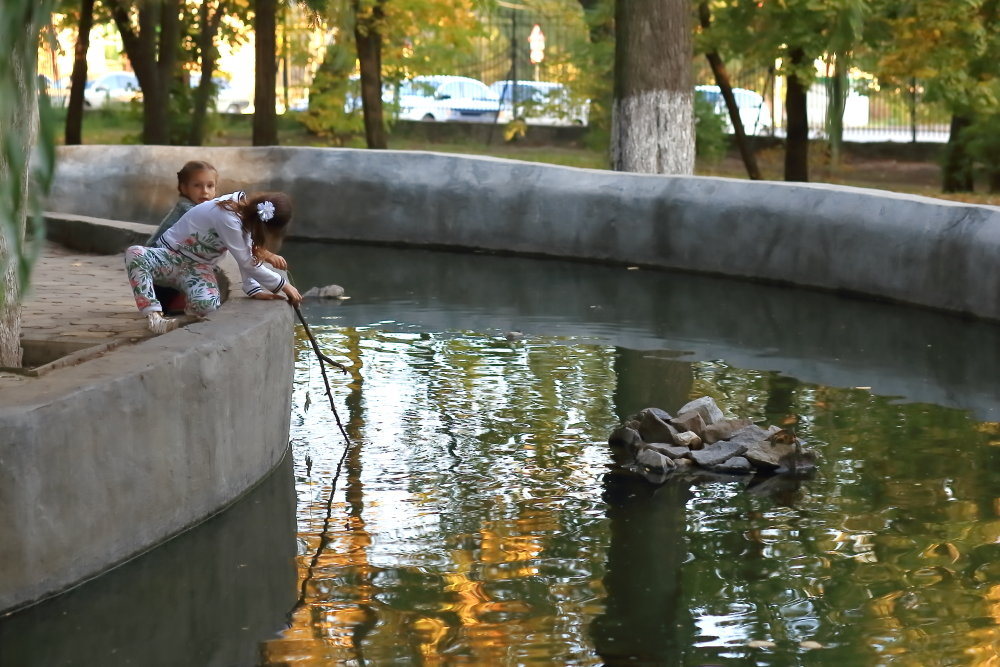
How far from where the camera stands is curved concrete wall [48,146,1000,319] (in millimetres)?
11789

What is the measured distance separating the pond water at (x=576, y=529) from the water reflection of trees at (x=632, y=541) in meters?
0.01

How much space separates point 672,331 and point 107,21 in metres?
18.1

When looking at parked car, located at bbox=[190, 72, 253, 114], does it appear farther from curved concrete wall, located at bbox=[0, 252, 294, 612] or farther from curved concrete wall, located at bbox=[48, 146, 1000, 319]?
curved concrete wall, located at bbox=[0, 252, 294, 612]

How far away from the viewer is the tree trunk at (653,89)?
51.9 feet

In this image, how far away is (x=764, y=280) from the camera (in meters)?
13.3

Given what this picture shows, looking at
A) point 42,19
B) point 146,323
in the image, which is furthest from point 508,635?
point 146,323

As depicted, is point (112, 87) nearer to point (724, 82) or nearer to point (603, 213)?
point (724, 82)

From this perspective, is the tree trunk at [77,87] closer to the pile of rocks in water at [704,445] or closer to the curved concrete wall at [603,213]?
the curved concrete wall at [603,213]

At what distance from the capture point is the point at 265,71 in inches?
880

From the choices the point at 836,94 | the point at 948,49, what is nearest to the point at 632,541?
the point at 948,49

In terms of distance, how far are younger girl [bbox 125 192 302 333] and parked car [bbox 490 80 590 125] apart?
2020 cm

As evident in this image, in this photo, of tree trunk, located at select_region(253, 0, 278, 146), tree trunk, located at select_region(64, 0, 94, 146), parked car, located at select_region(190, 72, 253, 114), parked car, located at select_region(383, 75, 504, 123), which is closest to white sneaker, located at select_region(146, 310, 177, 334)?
tree trunk, located at select_region(253, 0, 278, 146)

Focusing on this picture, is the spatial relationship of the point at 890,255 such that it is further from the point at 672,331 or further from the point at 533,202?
the point at 533,202

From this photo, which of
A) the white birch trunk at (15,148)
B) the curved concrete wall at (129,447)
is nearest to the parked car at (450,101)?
the white birch trunk at (15,148)
